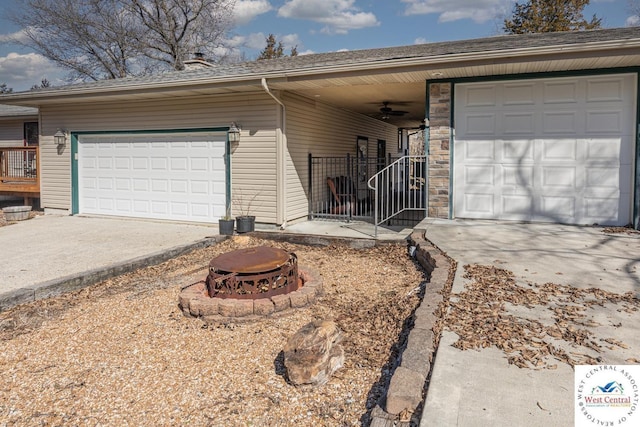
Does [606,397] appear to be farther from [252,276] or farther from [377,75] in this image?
[377,75]

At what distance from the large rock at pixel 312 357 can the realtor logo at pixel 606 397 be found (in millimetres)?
1291

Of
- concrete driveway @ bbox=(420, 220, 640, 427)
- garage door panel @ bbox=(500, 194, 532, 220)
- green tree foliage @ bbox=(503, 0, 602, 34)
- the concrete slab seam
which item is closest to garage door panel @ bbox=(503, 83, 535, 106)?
garage door panel @ bbox=(500, 194, 532, 220)

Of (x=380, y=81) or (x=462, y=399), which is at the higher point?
(x=380, y=81)

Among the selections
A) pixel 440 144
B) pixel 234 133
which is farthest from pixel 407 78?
pixel 234 133

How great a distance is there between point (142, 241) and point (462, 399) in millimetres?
6372

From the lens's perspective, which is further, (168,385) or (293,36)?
(293,36)

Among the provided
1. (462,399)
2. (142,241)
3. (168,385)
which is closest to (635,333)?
(462,399)

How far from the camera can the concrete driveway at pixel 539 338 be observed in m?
2.05

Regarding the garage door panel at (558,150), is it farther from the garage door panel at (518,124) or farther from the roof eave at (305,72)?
the roof eave at (305,72)

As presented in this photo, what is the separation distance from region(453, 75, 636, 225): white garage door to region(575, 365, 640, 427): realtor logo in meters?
5.32

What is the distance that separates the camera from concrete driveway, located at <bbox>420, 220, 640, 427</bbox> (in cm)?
205

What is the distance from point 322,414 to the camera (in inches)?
92.9

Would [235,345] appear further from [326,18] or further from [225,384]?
[326,18]

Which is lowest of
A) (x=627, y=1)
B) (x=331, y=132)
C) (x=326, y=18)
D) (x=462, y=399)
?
(x=462, y=399)
